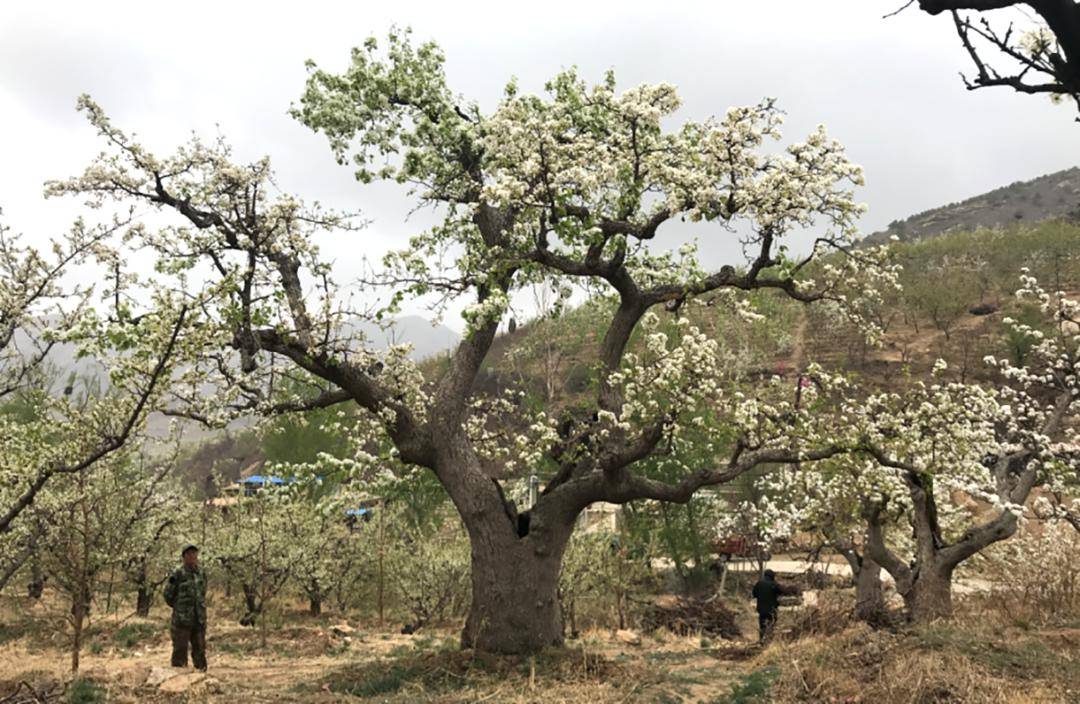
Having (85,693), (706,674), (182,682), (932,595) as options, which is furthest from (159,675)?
(932,595)

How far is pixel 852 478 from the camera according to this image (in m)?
14.6

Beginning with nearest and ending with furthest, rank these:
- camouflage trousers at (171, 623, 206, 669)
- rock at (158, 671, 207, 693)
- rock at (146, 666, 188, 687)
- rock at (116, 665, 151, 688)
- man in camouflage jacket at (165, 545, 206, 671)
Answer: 1. rock at (158, 671, 207, 693)
2. rock at (146, 666, 188, 687)
3. rock at (116, 665, 151, 688)
4. man in camouflage jacket at (165, 545, 206, 671)
5. camouflage trousers at (171, 623, 206, 669)

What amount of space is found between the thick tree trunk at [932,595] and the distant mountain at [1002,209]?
9722 cm

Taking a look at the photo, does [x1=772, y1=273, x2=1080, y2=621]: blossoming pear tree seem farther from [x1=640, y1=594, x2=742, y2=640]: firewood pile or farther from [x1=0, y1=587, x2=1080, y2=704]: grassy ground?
[x1=640, y1=594, x2=742, y2=640]: firewood pile

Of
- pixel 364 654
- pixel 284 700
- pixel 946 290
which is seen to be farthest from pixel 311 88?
pixel 946 290

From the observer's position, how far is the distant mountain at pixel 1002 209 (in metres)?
106

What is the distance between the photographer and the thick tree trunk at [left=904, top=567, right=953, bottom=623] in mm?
14266

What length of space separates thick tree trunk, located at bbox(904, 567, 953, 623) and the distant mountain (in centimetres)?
9722

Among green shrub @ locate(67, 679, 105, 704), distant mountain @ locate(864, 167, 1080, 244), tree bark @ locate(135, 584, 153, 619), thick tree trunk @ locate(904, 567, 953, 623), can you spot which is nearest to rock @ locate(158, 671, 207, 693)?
green shrub @ locate(67, 679, 105, 704)

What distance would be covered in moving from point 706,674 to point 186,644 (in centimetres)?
857

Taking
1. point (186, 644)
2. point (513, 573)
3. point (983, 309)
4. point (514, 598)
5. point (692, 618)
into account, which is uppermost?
point (983, 309)

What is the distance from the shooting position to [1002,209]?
11331 cm

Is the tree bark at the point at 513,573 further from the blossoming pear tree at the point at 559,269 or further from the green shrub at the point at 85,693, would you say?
the green shrub at the point at 85,693

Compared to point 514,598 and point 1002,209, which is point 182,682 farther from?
point 1002,209
